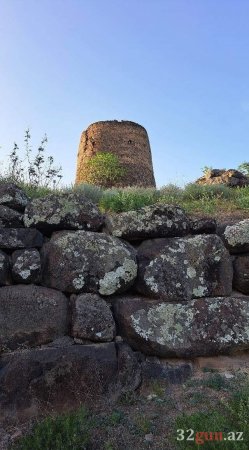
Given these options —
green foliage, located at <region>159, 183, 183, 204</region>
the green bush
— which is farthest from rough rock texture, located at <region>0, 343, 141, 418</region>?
the green bush

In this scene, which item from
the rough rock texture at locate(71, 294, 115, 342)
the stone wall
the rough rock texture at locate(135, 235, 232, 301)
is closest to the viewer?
the stone wall

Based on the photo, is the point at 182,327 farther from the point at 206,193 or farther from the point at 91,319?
the point at 206,193

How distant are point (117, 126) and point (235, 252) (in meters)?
8.14

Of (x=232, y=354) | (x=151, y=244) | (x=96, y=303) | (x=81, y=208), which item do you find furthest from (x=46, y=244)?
(x=232, y=354)

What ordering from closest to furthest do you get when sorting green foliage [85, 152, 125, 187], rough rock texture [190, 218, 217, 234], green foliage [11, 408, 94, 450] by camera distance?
1. green foliage [11, 408, 94, 450]
2. rough rock texture [190, 218, 217, 234]
3. green foliage [85, 152, 125, 187]

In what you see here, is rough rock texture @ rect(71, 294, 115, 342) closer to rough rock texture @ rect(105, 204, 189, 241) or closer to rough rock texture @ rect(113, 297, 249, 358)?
rough rock texture @ rect(113, 297, 249, 358)

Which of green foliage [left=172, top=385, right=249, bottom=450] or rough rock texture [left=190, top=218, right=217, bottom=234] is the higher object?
rough rock texture [left=190, top=218, right=217, bottom=234]

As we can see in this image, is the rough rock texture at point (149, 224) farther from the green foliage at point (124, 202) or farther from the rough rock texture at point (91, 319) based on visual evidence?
the rough rock texture at point (91, 319)

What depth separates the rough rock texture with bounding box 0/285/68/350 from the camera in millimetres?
3422

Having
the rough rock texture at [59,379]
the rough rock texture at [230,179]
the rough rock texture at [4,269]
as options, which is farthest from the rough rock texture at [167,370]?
the rough rock texture at [230,179]

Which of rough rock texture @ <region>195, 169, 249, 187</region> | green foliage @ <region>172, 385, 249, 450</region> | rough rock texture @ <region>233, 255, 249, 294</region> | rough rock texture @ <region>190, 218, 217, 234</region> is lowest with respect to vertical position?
green foliage @ <region>172, 385, 249, 450</region>

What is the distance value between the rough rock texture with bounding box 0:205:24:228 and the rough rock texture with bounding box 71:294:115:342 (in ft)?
3.00

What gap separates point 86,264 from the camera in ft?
12.2

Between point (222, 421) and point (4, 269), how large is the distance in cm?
216
